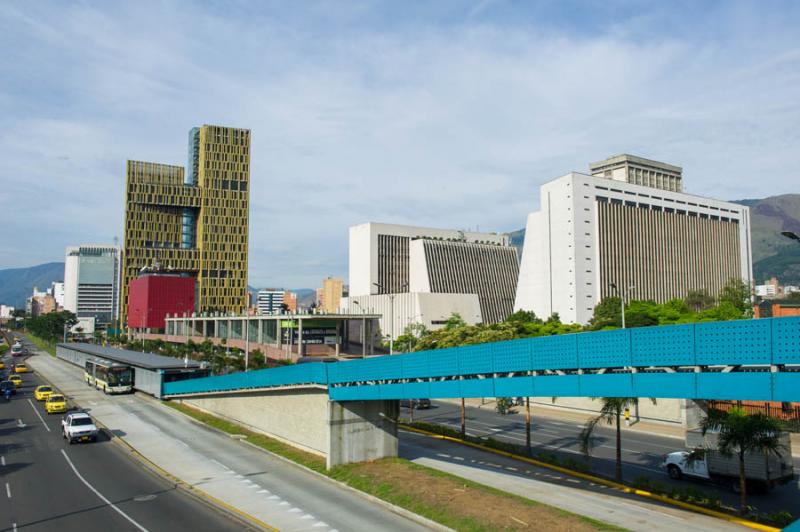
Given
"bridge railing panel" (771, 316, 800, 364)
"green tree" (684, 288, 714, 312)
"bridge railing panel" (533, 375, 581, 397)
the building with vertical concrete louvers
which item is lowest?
"bridge railing panel" (533, 375, 581, 397)

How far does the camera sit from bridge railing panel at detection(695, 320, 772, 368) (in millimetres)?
17281

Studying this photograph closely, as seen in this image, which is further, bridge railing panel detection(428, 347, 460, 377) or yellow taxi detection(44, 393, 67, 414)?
yellow taxi detection(44, 393, 67, 414)

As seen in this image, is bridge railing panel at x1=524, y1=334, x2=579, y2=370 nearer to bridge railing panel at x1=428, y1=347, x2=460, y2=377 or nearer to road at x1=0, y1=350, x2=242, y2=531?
bridge railing panel at x1=428, y1=347, x2=460, y2=377

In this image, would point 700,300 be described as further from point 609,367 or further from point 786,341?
point 786,341

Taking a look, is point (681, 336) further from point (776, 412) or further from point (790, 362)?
point (776, 412)

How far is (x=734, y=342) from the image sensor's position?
18.0m

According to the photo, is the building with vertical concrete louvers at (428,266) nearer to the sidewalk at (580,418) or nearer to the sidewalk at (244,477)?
the sidewalk at (580,418)

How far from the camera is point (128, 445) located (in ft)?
130

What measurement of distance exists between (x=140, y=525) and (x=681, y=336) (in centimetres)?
2156

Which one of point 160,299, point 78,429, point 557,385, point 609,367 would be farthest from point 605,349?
A: point 160,299

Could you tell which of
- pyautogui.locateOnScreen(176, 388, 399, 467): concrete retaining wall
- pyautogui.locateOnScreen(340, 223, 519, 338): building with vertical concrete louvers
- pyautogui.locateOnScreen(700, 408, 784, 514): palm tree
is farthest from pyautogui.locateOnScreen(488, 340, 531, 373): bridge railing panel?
pyautogui.locateOnScreen(340, 223, 519, 338): building with vertical concrete louvers

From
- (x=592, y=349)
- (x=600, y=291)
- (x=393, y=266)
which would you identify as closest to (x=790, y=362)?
(x=592, y=349)

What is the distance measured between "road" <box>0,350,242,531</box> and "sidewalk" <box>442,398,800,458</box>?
25590mm

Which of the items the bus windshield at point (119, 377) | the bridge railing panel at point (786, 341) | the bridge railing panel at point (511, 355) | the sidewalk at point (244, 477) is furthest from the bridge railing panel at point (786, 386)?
the bus windshield at point (119, 377)
